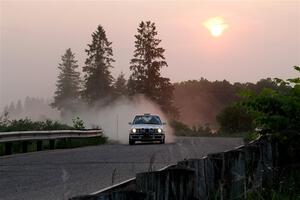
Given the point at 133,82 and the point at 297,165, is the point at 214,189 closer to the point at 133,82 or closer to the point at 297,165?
the point at 297,165

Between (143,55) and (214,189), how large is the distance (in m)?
85.0

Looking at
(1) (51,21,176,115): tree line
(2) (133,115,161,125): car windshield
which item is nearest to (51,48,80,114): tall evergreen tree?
(1) (51,21,176,115): tree line

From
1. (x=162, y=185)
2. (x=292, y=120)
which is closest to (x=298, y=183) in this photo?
(x=292, y=120)

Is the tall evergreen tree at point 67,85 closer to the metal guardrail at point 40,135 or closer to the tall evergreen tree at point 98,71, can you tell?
the tall evergreen tree at point 98,71

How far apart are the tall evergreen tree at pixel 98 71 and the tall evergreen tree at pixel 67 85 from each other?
60.2 feet

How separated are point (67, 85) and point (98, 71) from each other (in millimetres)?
27075

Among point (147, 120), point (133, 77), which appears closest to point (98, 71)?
point (133, 77)

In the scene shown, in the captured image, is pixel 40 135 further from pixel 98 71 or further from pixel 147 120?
pixel 98 71

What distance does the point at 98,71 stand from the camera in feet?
322

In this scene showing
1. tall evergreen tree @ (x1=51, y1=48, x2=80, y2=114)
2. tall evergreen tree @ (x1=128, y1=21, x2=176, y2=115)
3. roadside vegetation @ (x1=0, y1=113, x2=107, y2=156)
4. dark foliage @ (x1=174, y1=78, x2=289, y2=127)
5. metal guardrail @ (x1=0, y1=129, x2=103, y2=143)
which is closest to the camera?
metal guardrail @ (x1=0, y1=129, x2=103, y2=143)

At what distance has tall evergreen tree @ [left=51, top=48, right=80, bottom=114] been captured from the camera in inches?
4734

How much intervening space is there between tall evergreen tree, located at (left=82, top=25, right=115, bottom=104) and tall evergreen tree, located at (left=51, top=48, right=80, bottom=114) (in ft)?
60.2

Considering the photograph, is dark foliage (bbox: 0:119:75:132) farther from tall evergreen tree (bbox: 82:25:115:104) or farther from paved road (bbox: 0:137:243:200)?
tall evergreen tree (bbox: 82:25:115:104)

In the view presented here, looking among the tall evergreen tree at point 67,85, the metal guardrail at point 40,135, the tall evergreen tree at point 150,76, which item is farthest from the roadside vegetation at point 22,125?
the tall evergreen tree at point 67,85
